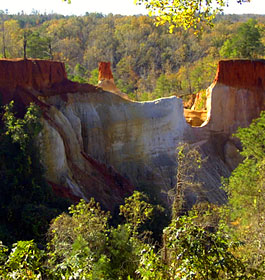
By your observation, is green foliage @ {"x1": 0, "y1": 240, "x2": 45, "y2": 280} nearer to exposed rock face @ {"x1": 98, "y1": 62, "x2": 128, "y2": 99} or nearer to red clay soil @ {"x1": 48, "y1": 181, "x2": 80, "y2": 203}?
red clay soil @ {"x1": 48, "y1": 181, "x2": 80, "y2": 203}

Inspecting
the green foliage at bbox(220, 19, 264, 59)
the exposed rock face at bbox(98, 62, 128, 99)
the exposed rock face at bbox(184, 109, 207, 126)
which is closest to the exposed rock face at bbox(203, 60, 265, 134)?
the exposed rock face at bbox(184, 109, 207, 126)

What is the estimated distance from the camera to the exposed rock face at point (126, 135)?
1819 cm

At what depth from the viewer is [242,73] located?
25.6 meters

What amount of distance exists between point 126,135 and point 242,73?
Answer: 9.00 meters

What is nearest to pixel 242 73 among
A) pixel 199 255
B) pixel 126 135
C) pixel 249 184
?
pixel 126 135

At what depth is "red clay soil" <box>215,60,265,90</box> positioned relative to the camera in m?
25.3

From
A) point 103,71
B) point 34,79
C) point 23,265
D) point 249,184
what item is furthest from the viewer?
point 103,71

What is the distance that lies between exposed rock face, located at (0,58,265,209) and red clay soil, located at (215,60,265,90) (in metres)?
0.06

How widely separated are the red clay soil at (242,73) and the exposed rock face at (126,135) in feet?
0.21

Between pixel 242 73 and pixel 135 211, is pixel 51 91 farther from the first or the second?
pixel 242 73

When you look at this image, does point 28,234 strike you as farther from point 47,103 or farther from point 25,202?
point 47,103

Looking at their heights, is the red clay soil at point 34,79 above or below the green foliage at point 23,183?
above

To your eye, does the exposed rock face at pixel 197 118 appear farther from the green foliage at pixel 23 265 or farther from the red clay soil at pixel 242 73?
the green foliage at pixel 23 265

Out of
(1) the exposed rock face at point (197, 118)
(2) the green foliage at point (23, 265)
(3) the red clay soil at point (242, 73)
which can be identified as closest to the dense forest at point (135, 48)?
(1) the exposed rock face at point (197, 118)
